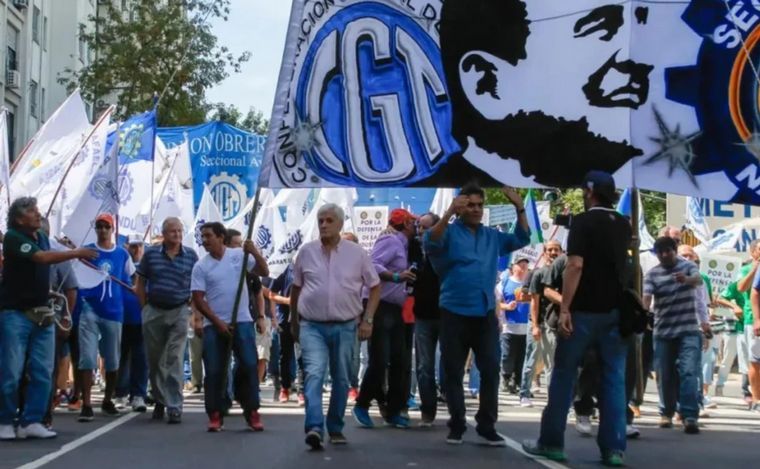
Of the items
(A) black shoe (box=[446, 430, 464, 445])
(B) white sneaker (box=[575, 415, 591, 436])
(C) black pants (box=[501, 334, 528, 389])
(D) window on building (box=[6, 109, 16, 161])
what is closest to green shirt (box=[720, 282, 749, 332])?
(C) black pants (box=[501, 334, 528, 389])

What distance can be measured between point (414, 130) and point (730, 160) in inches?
94.8

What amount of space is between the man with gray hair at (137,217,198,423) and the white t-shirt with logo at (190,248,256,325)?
0.96 m

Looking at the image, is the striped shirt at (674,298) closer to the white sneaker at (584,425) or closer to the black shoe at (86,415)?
the white sneaker at (584,425)

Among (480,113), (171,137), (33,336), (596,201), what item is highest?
(171,137)

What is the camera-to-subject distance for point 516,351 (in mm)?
21344

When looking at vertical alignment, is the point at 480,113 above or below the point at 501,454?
above

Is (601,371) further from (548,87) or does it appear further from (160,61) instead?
(160,61)

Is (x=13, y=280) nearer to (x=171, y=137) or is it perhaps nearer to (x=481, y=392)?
(x=481, y=392)

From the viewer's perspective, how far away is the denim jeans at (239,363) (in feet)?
44.2

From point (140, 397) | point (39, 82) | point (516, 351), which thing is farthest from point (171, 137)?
point (39, 82)

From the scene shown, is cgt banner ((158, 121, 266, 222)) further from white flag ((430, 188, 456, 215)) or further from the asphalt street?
the asphalt street

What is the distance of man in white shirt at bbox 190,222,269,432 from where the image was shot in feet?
44.3

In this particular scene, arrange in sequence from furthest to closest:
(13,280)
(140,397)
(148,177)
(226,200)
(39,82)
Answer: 1. (39,82)
2. (226,200)
3. (148,177)
4. (140,397)
5. (13,280)

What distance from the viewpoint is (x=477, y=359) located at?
12000 millimetres
